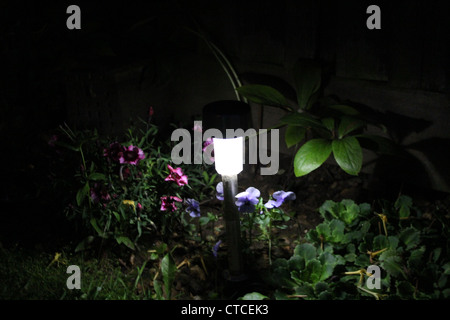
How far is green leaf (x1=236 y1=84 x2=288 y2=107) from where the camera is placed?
2.36 m

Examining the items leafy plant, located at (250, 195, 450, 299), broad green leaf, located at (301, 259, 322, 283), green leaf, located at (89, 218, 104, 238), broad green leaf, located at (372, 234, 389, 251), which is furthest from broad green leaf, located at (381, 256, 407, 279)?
green leaf, located at (89, 218, 104, 238)

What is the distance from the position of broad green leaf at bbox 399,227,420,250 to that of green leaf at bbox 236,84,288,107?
32.3 inches

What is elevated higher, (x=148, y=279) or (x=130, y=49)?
(x=130, y=49)

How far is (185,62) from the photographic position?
10.4ft

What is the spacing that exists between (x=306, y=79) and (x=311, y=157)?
1.76 feet

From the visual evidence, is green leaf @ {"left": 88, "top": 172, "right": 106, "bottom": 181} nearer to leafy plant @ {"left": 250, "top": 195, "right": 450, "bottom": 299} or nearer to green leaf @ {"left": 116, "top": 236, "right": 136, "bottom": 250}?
green leaf @ {"left": 116, "top": 236, "right": 136, "bottom": 250}

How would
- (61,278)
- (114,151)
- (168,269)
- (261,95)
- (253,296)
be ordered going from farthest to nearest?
1. (261,95)
2. (114,151)
3. (61,278)
4. (168,269)
5. (253,296)

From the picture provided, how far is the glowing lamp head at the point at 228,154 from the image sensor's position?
1.75 meters

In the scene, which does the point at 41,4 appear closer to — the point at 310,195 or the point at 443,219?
the point at 310,195

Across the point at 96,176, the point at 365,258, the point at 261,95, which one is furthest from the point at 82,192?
the point at 365,258

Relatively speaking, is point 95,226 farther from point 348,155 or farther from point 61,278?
point 348,155

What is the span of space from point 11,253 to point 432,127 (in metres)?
2.01
